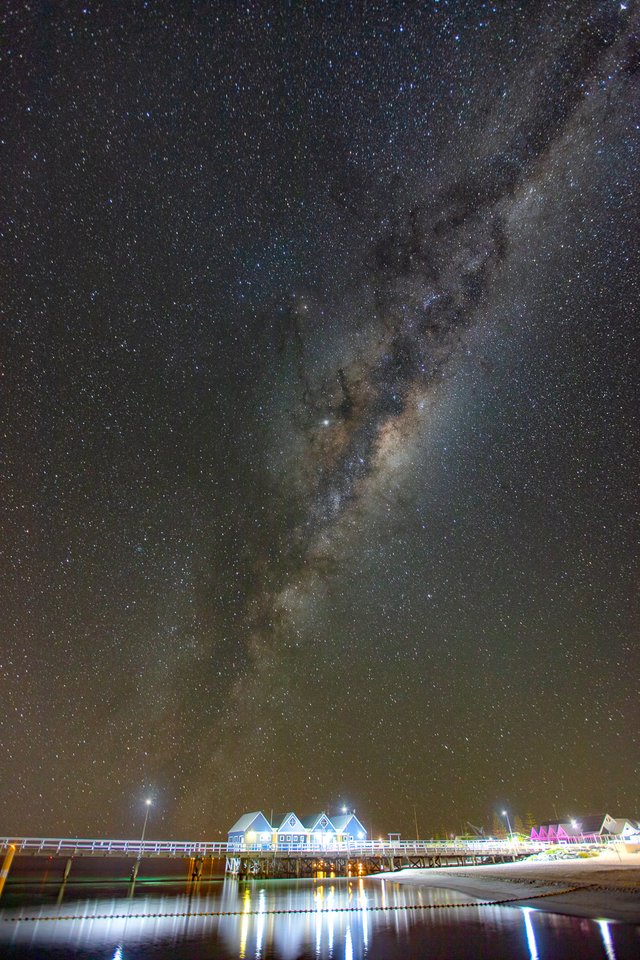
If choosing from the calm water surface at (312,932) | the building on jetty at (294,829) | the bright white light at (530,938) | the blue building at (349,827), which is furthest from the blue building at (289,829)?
the bright white light at (530,938)

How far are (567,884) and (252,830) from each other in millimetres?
48463

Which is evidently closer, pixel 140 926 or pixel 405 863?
pixel 140 926

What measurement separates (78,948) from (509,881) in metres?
27.9

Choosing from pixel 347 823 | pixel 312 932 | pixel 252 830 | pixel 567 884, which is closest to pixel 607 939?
pixel 312 932

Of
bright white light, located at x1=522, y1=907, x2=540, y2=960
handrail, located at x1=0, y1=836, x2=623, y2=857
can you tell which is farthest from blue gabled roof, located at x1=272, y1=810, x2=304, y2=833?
bright white light, located at x1=522, y1=907, x2=540, y2=960

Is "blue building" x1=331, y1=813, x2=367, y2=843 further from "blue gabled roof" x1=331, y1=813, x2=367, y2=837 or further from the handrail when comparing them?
the handrail

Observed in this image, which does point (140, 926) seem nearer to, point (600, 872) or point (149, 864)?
point (600, 872)

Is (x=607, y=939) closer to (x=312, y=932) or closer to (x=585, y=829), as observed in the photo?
(x=312, y=932)

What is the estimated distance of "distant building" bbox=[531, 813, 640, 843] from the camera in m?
78.4

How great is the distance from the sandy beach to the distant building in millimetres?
41468

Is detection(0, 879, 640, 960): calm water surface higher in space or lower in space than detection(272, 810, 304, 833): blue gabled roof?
lower

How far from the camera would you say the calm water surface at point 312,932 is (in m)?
13.7

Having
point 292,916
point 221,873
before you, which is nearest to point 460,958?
point 292,916

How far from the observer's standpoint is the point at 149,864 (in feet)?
260
